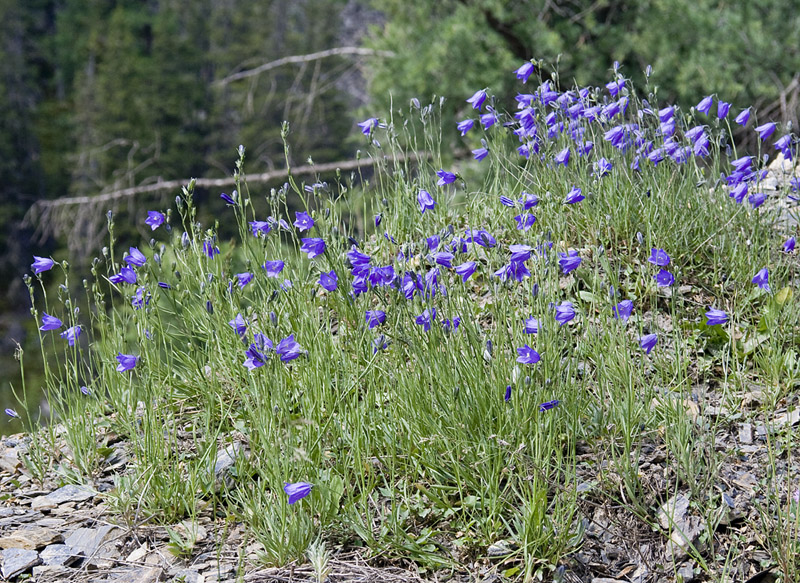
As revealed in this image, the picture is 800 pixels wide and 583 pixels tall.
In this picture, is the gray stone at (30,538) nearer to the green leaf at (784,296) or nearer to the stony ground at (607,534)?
the stony ground at (607,534)

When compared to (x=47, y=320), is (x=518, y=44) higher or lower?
higher

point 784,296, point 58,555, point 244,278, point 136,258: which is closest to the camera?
point 58,555

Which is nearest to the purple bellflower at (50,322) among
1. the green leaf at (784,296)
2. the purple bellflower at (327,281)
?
the purple bellflower at (327,281)

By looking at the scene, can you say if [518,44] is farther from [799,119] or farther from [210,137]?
[210,137]

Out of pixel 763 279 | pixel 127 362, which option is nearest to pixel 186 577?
pixel 127 362

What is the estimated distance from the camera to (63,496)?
2.71m

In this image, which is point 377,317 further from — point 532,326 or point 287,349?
point 532,326

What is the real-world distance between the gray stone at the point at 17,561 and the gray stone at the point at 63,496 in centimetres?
30

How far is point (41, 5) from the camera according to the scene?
42750mm

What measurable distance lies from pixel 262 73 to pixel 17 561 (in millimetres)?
27020

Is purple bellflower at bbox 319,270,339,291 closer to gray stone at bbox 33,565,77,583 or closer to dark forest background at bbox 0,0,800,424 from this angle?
dark forest background at bbox 0,0,800,424

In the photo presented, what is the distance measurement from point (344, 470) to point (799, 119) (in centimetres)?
752

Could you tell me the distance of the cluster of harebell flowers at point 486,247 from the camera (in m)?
2.26

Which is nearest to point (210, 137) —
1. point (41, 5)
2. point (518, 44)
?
point (41, 5)
